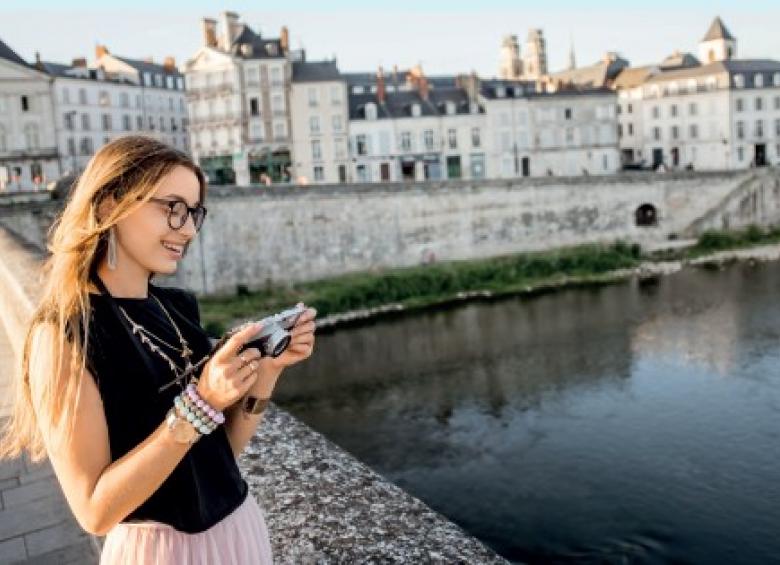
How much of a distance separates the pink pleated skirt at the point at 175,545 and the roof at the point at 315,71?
40932 millimetres

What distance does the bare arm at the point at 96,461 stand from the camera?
6.13 feet

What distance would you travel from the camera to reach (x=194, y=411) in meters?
1.88

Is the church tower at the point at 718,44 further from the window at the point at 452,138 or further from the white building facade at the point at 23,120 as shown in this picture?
the white building facade at the point at 23,120

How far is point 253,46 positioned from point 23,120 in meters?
11.8

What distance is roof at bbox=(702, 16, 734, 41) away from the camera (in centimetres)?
5897

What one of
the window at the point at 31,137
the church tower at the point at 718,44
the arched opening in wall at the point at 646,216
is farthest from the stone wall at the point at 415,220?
the church tower at the point at 718,44

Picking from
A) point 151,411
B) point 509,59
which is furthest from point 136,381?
point 509,59

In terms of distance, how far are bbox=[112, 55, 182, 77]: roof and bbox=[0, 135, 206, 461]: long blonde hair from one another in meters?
56.0

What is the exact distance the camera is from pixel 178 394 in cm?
210

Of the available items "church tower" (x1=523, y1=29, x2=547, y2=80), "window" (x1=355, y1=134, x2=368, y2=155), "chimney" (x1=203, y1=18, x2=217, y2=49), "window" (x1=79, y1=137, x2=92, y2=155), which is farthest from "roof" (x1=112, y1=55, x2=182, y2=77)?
"church tower" (x1=523, y1=29, x2=547, y2=80)

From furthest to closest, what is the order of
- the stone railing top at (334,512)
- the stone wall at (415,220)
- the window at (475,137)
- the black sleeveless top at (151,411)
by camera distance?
the window at (475,137), the stone wall at (415,220), the stone railing top at (334,512), the black sleeveless top at (151,411)

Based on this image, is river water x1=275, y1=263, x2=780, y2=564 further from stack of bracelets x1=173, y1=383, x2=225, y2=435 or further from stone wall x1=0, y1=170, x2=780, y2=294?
stack of bracelets x1=173, y1=383, x2=225, y2=435

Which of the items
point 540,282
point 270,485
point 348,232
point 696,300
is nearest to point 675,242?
point 540,282

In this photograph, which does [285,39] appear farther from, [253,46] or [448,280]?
[448,280]
